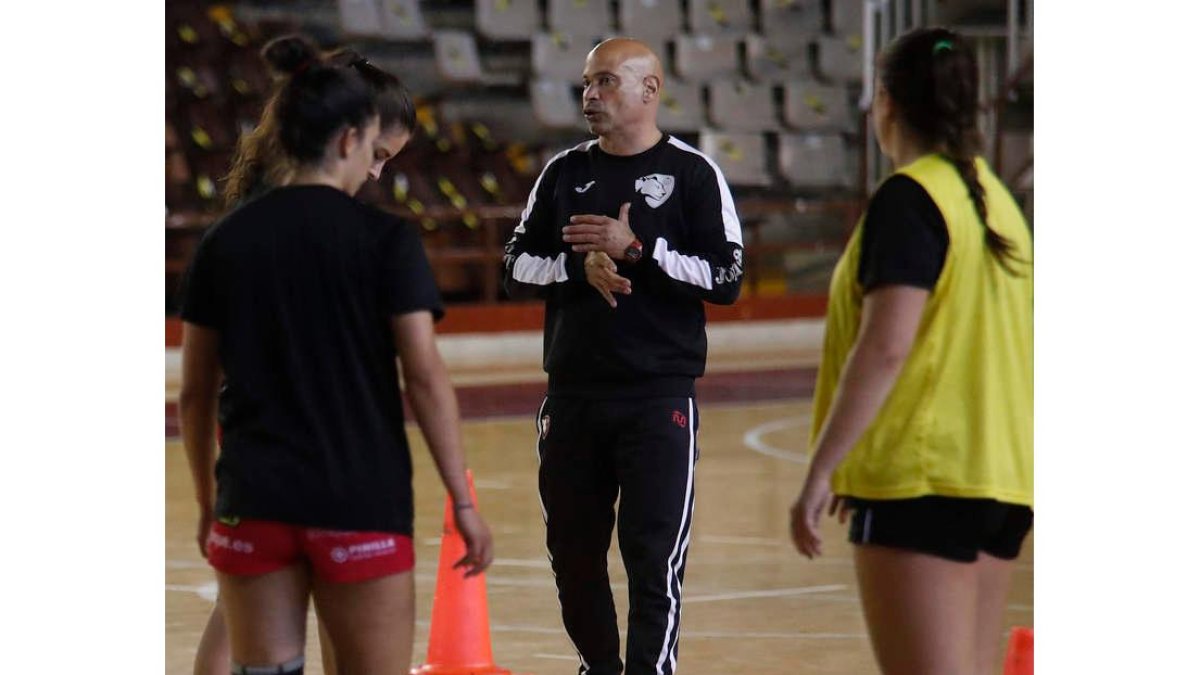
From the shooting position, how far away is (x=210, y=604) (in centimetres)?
596

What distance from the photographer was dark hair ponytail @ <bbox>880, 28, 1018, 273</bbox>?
9.18ft

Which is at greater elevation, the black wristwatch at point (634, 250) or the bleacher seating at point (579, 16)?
the bleacher seating at point (579, 16)

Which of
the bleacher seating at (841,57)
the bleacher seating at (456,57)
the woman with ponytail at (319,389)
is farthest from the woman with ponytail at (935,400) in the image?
the bleacher seating at (841,57)

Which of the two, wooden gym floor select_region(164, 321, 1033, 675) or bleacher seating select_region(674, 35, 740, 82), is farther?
bleacher seating select_region(674, 35, 740, 82)

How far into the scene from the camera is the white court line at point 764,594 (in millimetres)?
6062

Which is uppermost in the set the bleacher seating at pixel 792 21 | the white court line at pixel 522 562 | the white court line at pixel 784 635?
the bleacher seating at pixel 792 21

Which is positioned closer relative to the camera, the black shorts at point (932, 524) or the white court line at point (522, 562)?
the black shorts at point (932, 524)

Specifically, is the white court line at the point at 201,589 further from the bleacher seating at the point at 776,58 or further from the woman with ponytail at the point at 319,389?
the bleacher seating at the point at 776,58

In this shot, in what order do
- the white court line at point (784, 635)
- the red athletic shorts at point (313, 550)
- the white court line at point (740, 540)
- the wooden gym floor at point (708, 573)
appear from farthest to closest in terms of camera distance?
the white court line at point (740, 540) → the white court line at point (784, 635) → the wooden gym floor at point (708, 573) → the red athletic shorts at point (313, 550)

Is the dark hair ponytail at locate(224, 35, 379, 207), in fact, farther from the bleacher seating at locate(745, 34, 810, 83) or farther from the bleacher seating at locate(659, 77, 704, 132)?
the bleacher seating at locate(745, 34, 810, 83)

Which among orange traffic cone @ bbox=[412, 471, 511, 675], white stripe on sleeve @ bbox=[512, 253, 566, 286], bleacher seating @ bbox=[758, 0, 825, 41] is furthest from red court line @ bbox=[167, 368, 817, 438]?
white stripe on sleeve @ bbox=[512, 253, 566, 286]

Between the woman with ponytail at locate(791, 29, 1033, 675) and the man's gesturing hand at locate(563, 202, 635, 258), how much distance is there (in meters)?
1.06

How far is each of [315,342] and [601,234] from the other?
3.86 feet

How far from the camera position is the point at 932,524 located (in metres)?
2.79
